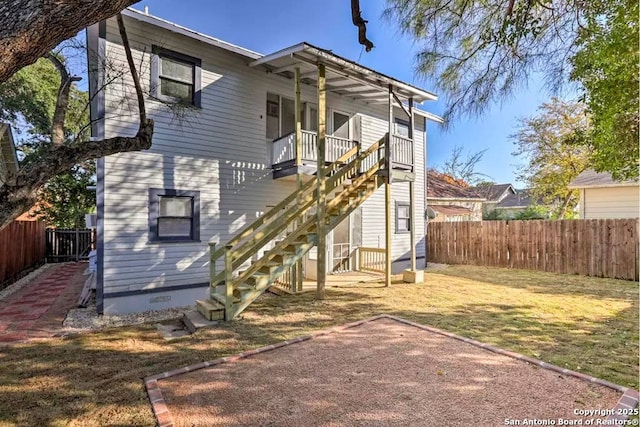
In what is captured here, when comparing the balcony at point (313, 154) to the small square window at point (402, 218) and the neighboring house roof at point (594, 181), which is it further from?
the neighboring house roof at point (594, 181)

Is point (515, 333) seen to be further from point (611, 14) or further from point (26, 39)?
point (26, 39)

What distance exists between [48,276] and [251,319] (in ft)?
31.7

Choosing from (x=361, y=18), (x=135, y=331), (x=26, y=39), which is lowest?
(x=135, y=331)

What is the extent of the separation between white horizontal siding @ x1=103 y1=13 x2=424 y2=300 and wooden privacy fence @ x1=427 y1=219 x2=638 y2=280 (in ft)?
27.5

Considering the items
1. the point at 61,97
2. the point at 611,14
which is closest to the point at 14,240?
the point at 61,97

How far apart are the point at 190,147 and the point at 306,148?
284 cm

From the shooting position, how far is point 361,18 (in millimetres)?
4570

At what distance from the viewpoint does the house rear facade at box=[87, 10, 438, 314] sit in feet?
23.8

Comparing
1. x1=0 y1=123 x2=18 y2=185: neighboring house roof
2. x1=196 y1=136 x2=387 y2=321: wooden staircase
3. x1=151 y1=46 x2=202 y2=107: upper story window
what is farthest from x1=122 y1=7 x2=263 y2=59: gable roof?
x1=0 y1=123 x2=18 y2=185: neighboring house roof

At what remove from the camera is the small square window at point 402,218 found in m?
13.1

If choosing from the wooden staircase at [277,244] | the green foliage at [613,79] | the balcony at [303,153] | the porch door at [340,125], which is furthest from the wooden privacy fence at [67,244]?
the green foliage at [613,79]

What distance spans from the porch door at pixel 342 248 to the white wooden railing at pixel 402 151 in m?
2.76

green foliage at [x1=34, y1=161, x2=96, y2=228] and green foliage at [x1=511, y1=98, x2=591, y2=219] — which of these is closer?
green foliage at [x1=34, y1=161, x2=96, y2=228]

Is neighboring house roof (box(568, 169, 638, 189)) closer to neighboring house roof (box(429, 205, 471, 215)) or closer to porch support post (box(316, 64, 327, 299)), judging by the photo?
neighboring house roof (box(429, 205, 471, 215))
